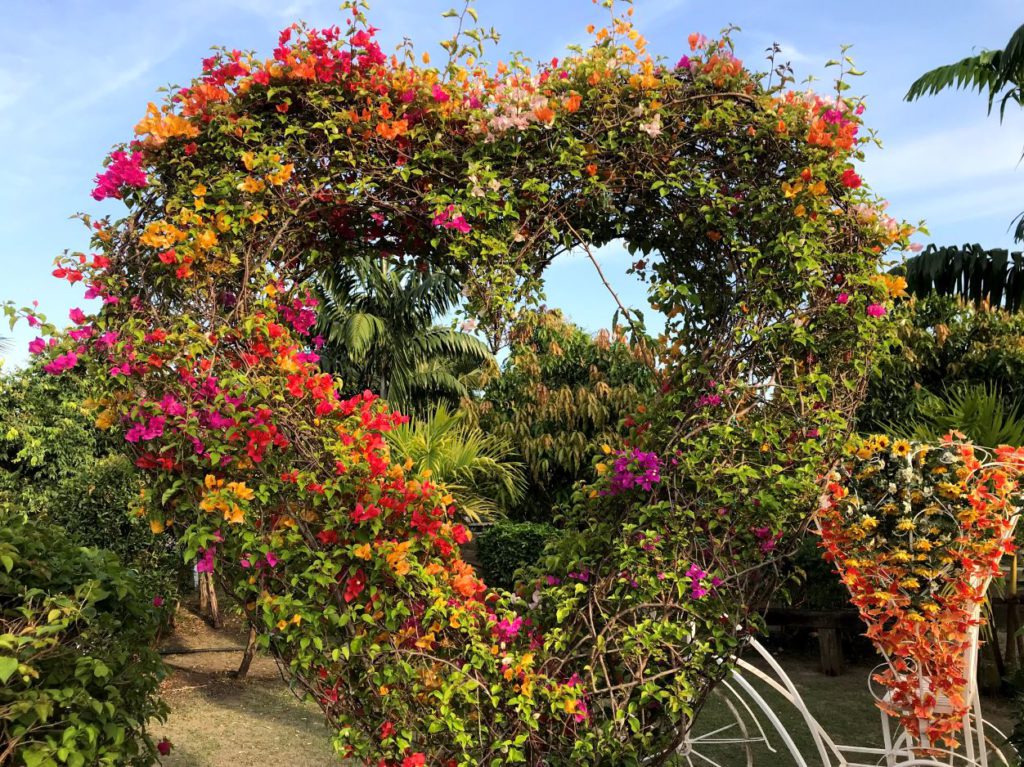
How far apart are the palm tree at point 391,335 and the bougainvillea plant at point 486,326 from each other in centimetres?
1114

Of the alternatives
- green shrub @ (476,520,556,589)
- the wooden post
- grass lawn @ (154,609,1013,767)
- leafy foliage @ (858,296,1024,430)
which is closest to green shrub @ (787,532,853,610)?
the wooden post

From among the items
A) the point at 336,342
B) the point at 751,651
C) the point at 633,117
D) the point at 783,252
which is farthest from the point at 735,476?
the point at 336,342

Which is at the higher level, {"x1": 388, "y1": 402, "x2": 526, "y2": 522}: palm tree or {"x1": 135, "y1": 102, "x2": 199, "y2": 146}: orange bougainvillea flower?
{"x1": 135, "y1": 102, "x2": 199, "y2": 146}: orange bougainvillea flower

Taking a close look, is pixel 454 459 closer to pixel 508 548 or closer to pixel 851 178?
pixel 508 548

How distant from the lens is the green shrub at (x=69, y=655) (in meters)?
2.22

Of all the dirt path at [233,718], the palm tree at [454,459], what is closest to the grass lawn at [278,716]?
the dirt path at [233,718]

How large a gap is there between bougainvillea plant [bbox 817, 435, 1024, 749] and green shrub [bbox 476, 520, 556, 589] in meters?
5.26

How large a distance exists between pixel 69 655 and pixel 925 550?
2952 millimetres

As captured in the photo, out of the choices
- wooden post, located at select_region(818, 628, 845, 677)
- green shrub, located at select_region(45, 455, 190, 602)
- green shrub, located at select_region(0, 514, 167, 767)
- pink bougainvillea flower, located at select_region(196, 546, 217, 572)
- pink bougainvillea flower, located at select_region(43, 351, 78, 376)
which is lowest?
wooden post, located at select_region(818, 628, 845, 677)

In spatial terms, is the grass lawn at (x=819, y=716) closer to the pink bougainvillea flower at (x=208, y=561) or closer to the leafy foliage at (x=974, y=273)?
the pink bougainvillea flower at (x=208, y=561)

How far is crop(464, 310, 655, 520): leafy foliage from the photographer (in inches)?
436

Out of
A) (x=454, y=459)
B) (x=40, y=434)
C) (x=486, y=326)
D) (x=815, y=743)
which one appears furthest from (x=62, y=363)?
(x=40, y=434)

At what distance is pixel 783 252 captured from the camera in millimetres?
2721

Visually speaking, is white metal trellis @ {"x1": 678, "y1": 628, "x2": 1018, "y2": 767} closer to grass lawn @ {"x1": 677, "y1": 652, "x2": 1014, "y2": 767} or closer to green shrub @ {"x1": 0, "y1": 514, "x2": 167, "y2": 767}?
grass lawn @ {"x1": 677, "y1": 652, "x2": 1014, "y2": 767}
